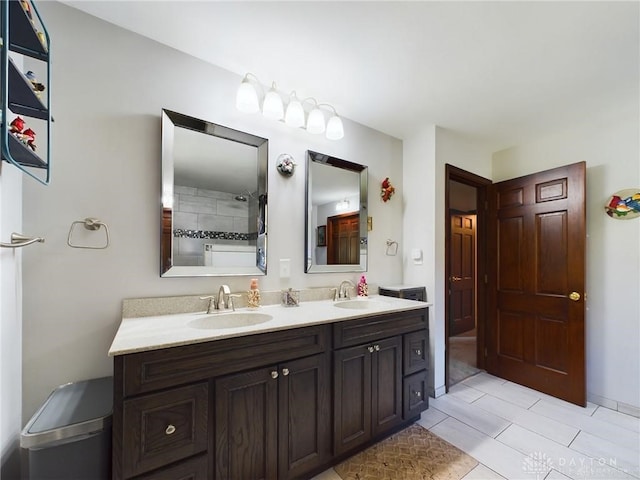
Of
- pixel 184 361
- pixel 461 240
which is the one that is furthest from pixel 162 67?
pixel 461 240

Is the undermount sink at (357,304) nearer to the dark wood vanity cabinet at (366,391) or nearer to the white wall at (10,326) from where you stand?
the dark wood vanity cabinet at (366,391)

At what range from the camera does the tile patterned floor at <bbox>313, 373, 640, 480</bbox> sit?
5.03 feet

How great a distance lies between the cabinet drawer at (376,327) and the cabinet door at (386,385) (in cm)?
6

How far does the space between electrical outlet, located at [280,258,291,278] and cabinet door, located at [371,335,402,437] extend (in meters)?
0.78

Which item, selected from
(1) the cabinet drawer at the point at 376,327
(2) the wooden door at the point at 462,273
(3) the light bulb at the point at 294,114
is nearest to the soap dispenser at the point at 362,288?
(1) the cabinet drawer at the point at 376,327

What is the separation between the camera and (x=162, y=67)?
1564 millimetres

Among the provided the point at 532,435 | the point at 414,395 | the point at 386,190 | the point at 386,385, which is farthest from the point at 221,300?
the point at 532,435

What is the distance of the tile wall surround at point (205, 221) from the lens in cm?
158

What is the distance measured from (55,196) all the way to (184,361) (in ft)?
3.43

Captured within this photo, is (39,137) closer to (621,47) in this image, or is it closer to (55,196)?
(55,196)

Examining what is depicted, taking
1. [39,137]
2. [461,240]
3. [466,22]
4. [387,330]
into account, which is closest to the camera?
→ [39,137]

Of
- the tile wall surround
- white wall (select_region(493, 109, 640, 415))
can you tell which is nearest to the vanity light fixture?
the tile wall surround

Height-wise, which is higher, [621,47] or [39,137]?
[621,47]

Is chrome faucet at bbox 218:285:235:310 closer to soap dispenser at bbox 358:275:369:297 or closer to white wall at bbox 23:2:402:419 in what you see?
white wall at bbox 23:2:402:419
